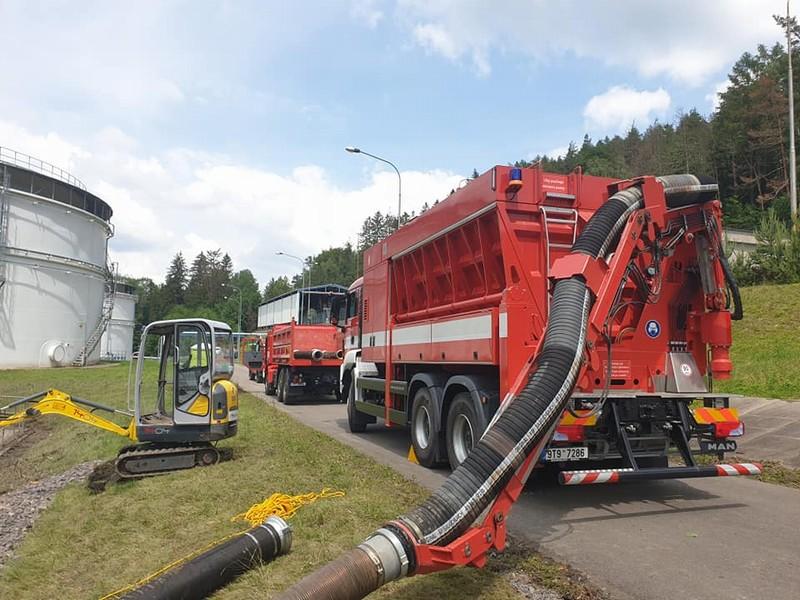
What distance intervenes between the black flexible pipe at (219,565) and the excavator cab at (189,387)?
4550mm

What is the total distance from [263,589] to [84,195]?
4862 cm

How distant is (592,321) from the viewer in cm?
529

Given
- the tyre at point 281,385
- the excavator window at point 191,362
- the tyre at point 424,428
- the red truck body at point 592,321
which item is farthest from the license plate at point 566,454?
the tyre at point 281,385

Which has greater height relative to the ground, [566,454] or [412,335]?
[412,335]

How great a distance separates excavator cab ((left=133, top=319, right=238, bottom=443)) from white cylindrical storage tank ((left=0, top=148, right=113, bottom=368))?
37.1 m

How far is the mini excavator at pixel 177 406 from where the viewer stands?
8875mm

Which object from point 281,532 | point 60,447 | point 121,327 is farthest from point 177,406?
point 121,327

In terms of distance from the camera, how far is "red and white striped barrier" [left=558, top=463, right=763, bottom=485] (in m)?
5.71

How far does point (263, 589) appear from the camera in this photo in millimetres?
4328

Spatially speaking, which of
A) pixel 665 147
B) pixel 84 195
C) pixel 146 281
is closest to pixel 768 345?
pixel 84 195

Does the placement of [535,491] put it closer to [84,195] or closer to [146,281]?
[84,195]

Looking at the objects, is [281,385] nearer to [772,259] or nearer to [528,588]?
[528,588]

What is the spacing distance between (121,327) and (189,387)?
64.3 metres

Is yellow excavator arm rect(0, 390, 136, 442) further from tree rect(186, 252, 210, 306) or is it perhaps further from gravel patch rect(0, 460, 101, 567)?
tree rect(186, 252, 210, 306)
